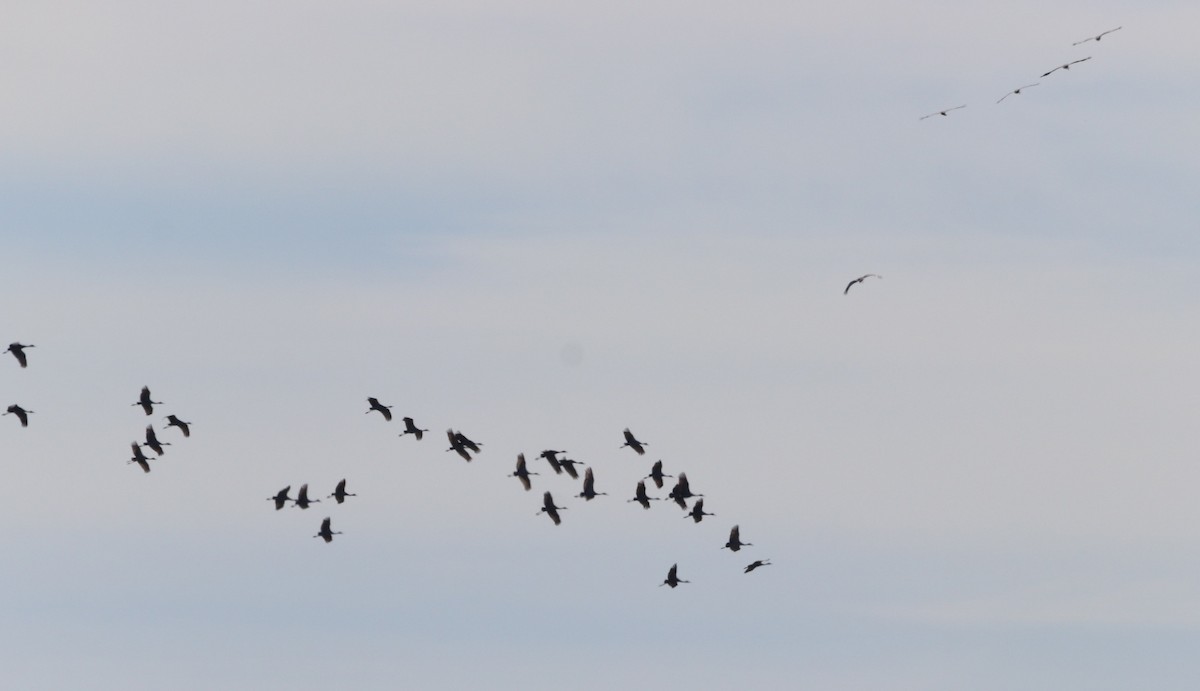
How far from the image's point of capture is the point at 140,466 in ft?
531

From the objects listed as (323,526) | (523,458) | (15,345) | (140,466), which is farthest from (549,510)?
(15,345)

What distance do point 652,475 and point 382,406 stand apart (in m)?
20.2

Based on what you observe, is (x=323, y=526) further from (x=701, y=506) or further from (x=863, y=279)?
(x=863, y=279)

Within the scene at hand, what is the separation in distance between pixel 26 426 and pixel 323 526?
22.1 meters

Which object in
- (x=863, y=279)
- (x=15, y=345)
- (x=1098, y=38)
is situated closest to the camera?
(x=1098, y=38)

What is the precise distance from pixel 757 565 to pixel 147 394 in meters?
44.1

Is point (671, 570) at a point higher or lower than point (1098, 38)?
lower

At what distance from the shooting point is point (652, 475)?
528 ft

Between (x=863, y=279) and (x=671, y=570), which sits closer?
(x=863, y=279)

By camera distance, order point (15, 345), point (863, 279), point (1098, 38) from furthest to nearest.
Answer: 1. point (15, 345)
2. point (863, 279)
3. point (1098, 38)

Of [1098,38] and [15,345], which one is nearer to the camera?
[1098,38]

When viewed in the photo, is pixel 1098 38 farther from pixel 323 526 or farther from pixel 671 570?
pixel 323 526

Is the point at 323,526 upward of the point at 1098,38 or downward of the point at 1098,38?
downward

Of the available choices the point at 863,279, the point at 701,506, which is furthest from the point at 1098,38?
the point at 701,506
